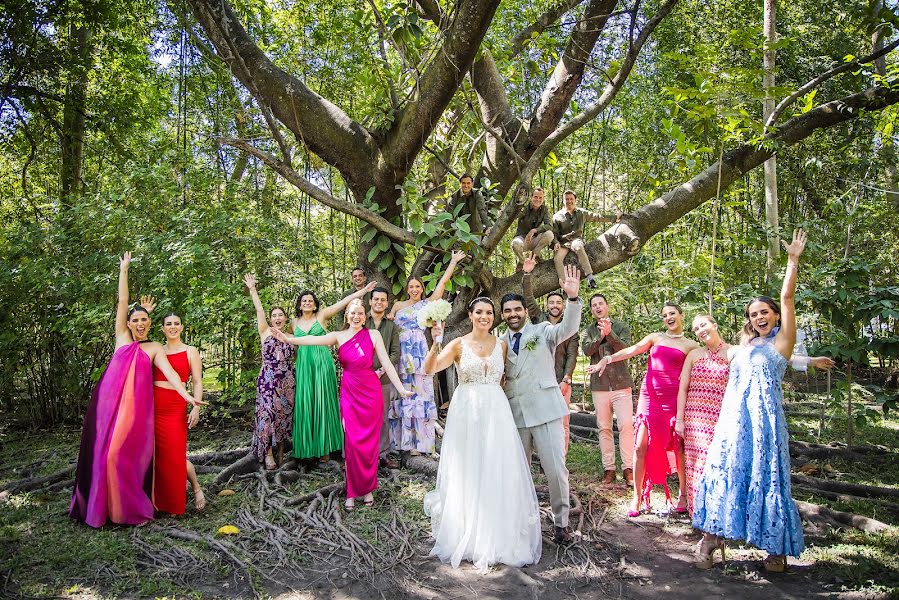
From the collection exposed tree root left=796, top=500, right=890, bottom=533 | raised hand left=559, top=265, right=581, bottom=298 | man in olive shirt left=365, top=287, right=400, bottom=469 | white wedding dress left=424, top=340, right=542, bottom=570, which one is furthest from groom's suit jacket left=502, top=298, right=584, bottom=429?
exposed tree root left=796, top=500, right=890, bottom=533

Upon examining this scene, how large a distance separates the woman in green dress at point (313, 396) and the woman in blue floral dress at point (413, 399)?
60 centimetres

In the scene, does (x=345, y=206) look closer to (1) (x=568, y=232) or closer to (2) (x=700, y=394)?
(1) (x=568, y=232)

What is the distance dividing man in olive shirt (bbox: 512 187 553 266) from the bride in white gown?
10.00ft

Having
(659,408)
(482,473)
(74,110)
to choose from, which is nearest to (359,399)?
(482,473)

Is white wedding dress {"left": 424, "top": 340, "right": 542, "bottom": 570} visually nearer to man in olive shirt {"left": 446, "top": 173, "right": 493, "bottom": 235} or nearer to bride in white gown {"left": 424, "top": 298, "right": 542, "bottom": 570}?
bride in white gown {"left": 424, "top": 298, "right": 542, "bottom": 570}

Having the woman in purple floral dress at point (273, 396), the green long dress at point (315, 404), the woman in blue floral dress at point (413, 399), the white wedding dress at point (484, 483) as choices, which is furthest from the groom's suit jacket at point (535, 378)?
the woman in purple floral dress at point (273, 396)

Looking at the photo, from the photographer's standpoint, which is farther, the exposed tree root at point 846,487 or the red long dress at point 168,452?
the exposed tree root at point 846,487

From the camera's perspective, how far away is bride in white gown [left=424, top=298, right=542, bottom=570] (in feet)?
12.4

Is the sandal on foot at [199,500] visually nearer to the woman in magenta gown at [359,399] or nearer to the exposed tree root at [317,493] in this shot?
the exposed tree root at [317,493]

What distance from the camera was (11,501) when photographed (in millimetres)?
4879

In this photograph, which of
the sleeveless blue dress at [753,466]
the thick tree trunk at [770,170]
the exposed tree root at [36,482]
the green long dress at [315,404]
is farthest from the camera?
Result: the thick tree trunk at [770,170]

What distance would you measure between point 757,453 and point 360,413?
10.2ft

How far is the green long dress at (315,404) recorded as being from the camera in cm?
572

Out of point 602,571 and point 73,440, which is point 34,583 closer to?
point 602,571
